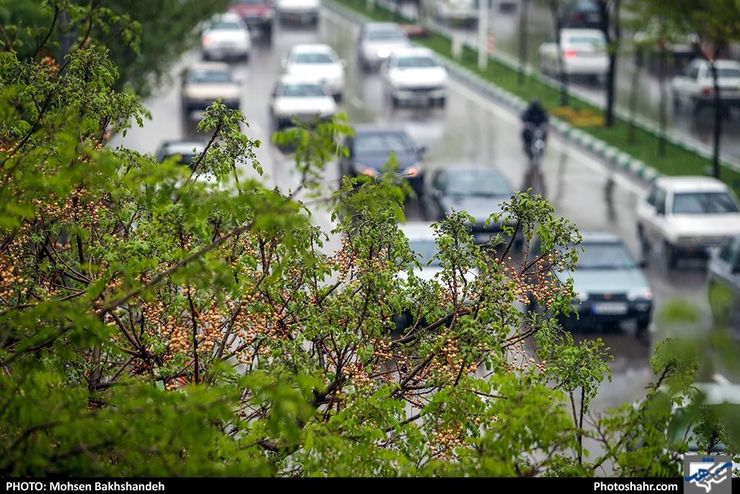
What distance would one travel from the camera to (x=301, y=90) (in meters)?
33.6

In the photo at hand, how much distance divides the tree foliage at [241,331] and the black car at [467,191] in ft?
44.4

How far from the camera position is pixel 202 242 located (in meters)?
8.63

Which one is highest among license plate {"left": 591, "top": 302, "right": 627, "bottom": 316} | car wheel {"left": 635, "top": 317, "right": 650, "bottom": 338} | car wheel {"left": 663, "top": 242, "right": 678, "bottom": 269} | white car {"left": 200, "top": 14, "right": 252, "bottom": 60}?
license plate {"left": 591, "top": 302, "right": 627, "bottom": 316}

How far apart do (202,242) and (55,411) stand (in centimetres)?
235

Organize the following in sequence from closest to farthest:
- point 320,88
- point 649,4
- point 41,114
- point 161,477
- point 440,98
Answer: point 161,477 → point 41,114 → point 649,4 → point 320,88 → point 440,98

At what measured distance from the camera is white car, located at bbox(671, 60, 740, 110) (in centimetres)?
3547

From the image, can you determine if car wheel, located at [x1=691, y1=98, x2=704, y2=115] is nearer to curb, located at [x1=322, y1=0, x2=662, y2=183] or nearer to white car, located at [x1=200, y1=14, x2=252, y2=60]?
curb, located at [x1=322, y1=0, x2=662, y2=183]

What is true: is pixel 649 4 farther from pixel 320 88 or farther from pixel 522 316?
pixel 522 316

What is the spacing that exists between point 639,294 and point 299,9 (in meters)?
32.5

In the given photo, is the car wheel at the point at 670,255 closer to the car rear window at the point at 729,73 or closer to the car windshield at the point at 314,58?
the car rear window at the point at 729,73

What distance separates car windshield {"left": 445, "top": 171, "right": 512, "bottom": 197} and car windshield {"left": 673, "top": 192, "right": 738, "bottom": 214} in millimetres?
2843

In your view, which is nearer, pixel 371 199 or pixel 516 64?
pixel 371 199

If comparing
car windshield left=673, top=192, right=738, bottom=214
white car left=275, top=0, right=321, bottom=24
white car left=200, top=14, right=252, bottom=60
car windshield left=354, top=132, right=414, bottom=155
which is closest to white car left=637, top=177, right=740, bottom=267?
car windshield left=673, top=192, right=738, bottom=214

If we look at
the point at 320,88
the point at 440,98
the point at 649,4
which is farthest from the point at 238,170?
the point at 440,98
